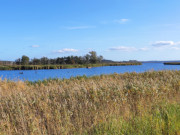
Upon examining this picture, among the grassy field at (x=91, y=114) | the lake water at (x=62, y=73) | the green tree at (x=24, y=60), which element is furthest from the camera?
the green tree at (x=24, y=60)

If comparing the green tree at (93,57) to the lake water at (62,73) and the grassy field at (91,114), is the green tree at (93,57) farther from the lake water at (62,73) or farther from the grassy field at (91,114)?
the grassy field at (91,114)

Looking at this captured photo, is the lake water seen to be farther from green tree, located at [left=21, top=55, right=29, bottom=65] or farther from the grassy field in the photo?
green tree, located at [left=21, top=55, right=29, bottom=65]

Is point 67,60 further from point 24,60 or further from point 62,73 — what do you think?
point 62,73

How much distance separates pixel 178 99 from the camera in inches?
256

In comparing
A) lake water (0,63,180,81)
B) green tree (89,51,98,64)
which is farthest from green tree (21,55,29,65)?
lake water (0,63,180,81)

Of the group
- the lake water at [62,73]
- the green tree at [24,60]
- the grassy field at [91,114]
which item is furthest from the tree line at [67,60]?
the grassy field at [91,114]

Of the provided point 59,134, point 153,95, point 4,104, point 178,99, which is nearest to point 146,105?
point 153,95

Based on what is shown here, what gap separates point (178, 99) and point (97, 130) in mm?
4486

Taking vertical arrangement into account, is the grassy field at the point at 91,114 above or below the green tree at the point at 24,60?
below

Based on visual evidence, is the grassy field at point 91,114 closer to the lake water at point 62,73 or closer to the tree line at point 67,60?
the lake water at point 62,73

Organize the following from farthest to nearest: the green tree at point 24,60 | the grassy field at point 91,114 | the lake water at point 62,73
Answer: the green tree at point 24,60 → the lake water at point 62,73 → the grassy field at point 91,114

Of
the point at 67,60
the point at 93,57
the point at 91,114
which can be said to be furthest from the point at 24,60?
the point at 91,114

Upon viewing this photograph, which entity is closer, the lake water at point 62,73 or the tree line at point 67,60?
the lake water at point 62,73

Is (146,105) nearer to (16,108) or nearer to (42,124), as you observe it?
(42,124)
